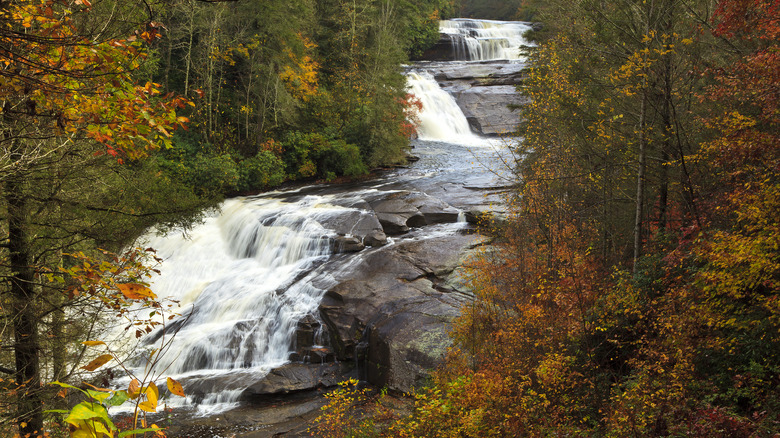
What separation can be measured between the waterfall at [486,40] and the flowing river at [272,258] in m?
17.2

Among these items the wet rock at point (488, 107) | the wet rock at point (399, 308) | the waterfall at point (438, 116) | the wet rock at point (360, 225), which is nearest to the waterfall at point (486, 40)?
the wet rock at point (488, 107)

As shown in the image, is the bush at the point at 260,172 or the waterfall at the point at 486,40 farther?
the waterfall at the point at 486,40

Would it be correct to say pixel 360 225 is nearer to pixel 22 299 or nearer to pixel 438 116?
pixel 22 299

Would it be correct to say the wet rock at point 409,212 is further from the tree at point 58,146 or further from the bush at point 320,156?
the tree at point 58,146

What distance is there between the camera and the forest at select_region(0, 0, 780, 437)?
3.90m

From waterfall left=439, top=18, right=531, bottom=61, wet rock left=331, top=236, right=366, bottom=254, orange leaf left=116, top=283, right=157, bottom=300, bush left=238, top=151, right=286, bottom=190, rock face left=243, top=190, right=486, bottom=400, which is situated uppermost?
waterfall left=439, top=18, right=531, bottom=61

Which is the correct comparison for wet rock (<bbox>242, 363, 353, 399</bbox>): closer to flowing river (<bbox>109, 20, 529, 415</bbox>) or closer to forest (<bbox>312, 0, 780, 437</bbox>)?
flowing river (<bbox>109, 20, 529, 415</bbox>)

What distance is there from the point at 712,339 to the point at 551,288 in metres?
3.01

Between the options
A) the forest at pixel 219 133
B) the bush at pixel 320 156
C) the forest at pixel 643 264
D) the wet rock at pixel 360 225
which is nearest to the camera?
the forest at pixel 643 264

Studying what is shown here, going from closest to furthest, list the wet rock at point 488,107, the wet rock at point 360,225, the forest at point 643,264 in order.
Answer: the forest at point 643,264, the wet rock at point 360,225, the wet rock at point 488,107

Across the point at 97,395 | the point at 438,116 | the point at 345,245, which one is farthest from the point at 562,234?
the point at 438,116

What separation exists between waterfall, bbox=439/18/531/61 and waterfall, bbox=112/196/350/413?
25.2 metres

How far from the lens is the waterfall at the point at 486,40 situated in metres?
37.8

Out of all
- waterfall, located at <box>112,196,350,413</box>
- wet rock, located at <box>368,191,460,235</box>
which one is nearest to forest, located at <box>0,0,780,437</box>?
waterfall, located at <box>112,196,350,413</box>
